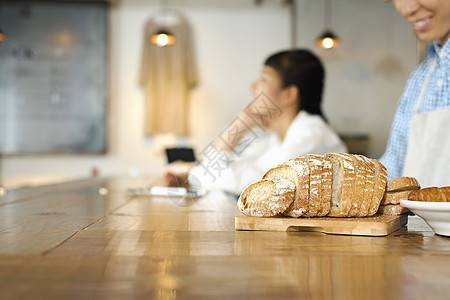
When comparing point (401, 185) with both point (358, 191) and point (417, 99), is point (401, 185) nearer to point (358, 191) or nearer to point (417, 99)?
point (358, 191)

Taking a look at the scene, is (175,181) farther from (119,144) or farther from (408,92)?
(119,144)

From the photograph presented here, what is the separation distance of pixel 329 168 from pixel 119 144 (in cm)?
382

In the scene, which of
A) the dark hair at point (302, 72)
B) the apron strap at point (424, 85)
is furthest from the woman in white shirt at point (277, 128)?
the apron strap at point (424, 85)

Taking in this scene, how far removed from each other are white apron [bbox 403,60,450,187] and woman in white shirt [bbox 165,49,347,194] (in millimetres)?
489

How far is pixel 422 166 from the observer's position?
57.6 inches

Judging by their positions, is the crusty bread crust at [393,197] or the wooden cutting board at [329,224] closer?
the wooden cutting board at [329,224]

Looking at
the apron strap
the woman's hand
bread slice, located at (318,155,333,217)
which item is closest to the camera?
bread slice, located at (318,155,333,217)

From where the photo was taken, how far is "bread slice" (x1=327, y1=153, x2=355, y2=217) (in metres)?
0.70

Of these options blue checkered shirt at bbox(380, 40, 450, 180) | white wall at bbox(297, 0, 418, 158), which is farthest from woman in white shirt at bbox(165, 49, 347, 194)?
white wall at bbox(297, 0, 418, 158)

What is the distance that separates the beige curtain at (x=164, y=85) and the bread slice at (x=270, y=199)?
3542 mm

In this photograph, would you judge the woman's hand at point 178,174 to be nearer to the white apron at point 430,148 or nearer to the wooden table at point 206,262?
the white apron at point 430,148

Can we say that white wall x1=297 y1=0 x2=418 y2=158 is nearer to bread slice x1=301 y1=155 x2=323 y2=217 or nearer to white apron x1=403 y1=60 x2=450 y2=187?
white apron x1=403 y1=60 x2=450 y2=187

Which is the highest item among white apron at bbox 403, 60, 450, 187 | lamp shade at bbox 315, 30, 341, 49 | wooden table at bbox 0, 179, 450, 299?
lamp shade at bbox 315, 30, 341, 49

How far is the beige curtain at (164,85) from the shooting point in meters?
4.20
